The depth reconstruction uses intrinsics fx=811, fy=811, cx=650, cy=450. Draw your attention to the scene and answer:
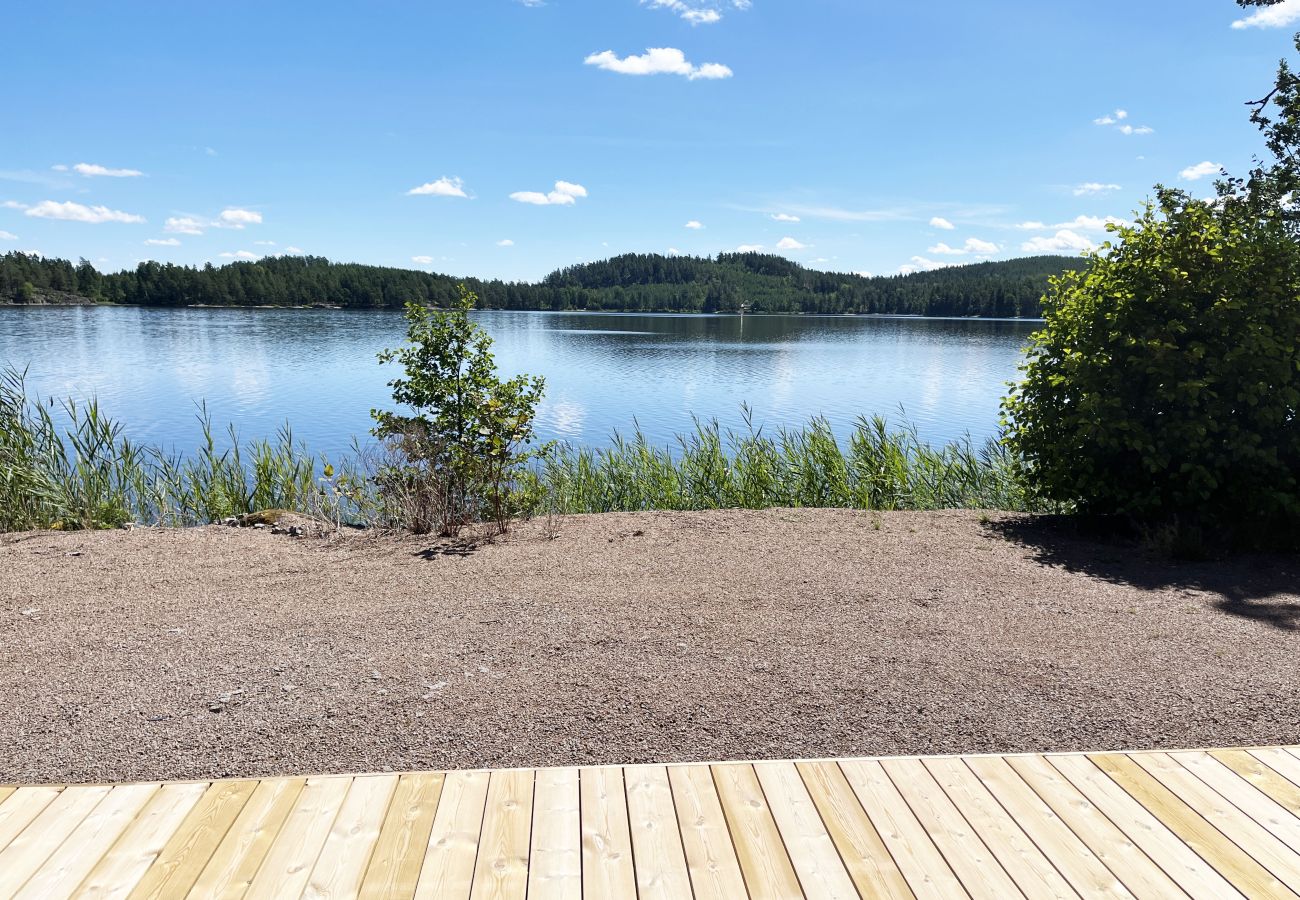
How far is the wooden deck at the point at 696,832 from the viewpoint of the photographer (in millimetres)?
2422

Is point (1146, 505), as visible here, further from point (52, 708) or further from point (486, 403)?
point (52, 708)

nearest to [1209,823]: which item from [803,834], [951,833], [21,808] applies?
[951,833]

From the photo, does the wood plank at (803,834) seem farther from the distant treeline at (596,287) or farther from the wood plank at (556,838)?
the distant treeline at (596,287)

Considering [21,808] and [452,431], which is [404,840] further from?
[452,431]

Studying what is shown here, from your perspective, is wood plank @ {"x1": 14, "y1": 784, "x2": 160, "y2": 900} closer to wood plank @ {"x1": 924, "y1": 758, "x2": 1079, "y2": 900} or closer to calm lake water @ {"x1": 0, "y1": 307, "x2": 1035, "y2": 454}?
wood plank @ {"x1": 924, "y1": 758, "x2": 1079, "y2": 900}

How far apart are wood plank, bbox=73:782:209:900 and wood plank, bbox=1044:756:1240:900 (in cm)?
314

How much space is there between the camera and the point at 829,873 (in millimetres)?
2469

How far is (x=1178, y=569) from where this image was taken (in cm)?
601

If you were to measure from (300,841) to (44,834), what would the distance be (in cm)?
85

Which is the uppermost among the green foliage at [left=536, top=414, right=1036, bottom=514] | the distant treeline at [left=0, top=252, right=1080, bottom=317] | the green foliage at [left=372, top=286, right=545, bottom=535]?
the distant treeline at [left=0, top=252, right=1080, bottom=317]

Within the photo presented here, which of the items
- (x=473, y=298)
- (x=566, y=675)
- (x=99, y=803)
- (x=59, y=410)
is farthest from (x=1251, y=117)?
(x=59, y=410)

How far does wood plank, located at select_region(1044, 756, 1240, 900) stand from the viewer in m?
2.44

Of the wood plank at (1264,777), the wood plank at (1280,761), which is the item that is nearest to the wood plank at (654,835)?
the wood plank at (1264,777)

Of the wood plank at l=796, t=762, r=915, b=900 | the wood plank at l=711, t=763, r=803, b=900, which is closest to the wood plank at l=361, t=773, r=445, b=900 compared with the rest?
the wood plank at l=711, t=763, r=803, b=900
